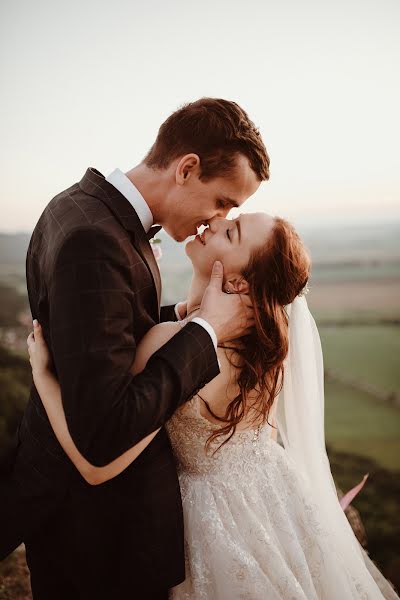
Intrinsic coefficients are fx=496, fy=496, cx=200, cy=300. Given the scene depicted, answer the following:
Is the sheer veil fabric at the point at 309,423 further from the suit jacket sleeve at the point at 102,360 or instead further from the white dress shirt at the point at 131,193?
the suit jacket sleeve at the point at 102,360

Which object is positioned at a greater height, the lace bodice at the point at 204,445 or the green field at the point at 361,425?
the lace bodice at the point at 204,445

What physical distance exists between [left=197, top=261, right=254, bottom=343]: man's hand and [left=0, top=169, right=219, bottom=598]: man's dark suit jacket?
0.14 meters

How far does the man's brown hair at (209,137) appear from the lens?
1822 millimetres

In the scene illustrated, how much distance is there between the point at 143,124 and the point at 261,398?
2045 mm

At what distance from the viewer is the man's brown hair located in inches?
71.7

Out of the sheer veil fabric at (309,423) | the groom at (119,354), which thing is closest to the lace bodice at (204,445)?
the groom at (119,354)

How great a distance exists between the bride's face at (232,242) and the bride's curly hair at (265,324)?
3 cm

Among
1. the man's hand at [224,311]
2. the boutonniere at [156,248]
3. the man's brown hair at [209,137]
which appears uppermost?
the man's brown hair at [209,137]

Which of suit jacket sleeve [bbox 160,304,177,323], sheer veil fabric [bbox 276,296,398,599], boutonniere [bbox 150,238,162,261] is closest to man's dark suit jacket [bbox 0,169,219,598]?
boutonniere [bbox 150,238,162,261]

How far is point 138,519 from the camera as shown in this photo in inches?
60.1

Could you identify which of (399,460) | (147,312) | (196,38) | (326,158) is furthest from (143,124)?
(399,460)

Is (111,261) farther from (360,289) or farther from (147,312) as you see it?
(360,289)

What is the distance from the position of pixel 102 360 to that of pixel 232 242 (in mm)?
813

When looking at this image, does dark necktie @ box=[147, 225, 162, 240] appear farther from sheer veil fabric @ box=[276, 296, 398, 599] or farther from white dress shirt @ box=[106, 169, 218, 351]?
sheer veil fabric @ box=[276, 296, 398, 599]
